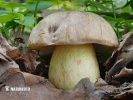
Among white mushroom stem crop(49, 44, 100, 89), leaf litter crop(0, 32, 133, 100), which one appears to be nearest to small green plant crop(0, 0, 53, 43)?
leaf litter crop(0, 32, 133, 100)

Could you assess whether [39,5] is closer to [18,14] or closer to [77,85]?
[18,14]

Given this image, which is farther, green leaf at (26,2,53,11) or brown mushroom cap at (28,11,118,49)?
green leaf at (26,2,53,11)

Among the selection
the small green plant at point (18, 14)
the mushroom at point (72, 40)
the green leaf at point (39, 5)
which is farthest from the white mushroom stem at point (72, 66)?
the green leaf at point (39, 5)

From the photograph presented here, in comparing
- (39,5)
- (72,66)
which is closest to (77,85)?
(72,66)

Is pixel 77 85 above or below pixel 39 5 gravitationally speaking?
below

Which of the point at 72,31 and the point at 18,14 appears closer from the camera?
the point at 72,31

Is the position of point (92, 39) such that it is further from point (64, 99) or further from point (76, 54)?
point (64, 99)

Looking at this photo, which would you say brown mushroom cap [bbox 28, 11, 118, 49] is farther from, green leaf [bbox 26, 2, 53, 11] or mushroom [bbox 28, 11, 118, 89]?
green leaf [bbox 26, 2, 53, 11]

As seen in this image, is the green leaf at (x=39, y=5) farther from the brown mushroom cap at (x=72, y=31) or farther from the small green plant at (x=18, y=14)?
the brown mushroom cap at (x=72, y=31)
